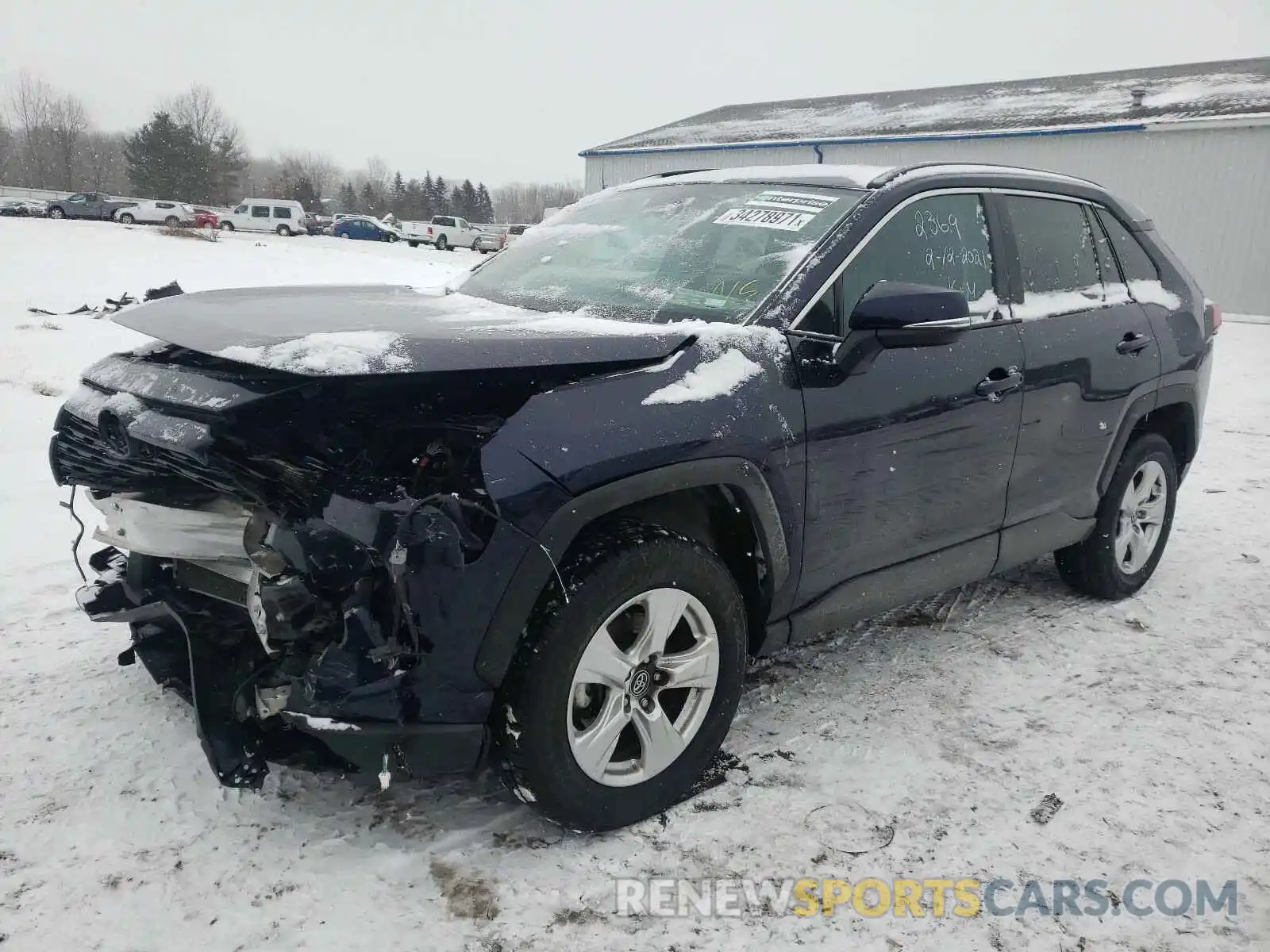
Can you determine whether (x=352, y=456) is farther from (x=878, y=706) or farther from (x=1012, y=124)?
(x=1012, y=124)

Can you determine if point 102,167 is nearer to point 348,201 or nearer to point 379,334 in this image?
point 348,201

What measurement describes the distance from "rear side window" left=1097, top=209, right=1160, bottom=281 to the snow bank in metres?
2.42

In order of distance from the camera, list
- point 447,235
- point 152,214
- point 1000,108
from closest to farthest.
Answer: point 1000,108, point 447,235, point 152,214

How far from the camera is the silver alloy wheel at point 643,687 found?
93.4 inches

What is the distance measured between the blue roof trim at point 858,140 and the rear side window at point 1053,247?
1870cm

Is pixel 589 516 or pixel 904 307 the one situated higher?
pixel 904 307

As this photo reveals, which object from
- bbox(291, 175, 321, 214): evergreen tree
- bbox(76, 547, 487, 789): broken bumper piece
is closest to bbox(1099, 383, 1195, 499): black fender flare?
bbox(76, 547, 487, 789): broken bumper piece

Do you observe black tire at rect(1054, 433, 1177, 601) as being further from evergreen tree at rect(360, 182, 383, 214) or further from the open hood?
evergreen tree at rect(360, 182, 383, 214)

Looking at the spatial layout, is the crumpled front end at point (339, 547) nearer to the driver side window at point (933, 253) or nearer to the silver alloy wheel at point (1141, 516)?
the driver side window at point (933, 253)

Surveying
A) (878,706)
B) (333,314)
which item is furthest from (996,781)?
(333,314)

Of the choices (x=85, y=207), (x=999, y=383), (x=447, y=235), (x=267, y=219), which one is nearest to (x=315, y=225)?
(x=267, y=219)

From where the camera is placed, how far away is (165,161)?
206ft

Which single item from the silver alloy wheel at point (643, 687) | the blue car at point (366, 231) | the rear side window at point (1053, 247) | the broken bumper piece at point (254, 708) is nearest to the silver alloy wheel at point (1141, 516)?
the rear side window at point (1053, 247)

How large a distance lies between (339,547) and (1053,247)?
3079mm
